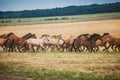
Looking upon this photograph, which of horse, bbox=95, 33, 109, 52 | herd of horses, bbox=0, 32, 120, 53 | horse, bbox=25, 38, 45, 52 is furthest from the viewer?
horse, bbox=25, 38, 45, 52

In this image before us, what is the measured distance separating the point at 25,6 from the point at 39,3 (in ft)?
2.12

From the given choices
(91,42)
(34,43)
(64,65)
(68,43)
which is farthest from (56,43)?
(64,65)

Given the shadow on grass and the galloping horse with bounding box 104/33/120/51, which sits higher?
the galloping horse with bounding box 104/33/120/51

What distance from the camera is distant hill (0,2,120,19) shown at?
9.56 m

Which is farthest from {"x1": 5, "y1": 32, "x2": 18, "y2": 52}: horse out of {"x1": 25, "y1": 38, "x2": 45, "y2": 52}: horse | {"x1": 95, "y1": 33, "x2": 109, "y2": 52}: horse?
{"x1": 95, "y1": 33, "x2": 109, "y2": 52}: horse

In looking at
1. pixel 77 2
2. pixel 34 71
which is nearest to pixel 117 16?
pixel 77 2

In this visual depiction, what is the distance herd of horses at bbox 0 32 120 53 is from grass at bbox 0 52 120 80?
0.75 meters

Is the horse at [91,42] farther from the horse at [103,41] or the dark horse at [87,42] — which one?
the horse at [103,41]

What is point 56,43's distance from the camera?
42.8 feet

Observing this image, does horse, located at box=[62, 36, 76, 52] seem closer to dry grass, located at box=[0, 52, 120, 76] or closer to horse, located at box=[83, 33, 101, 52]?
horse, located at box=[83, 33, 101, 52]

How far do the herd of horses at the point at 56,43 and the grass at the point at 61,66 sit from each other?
75 centimetres

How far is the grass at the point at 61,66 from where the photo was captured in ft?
28.8

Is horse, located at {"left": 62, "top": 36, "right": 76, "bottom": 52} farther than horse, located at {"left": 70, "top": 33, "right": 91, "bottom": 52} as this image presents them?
Yes

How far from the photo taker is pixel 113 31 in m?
10.4
